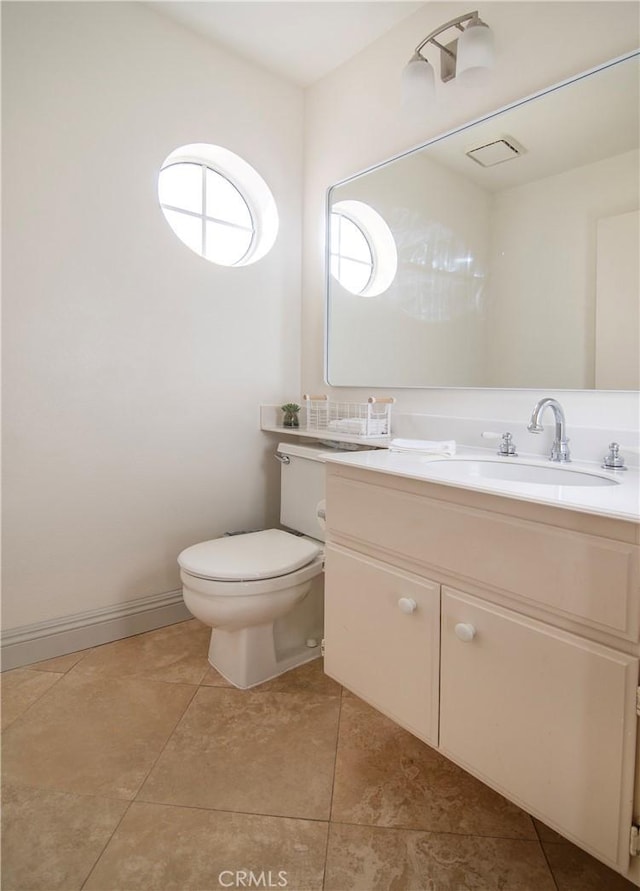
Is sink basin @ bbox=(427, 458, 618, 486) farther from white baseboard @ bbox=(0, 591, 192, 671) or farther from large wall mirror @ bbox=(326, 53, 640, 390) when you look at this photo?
white baseboard @ bbox=(0, 591, 192, 671)

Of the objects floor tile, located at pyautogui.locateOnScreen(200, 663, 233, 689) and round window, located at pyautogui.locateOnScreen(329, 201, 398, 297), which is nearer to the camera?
floor tile, located at pyautogui.locateOnScreen(200, 663, 233, 689)

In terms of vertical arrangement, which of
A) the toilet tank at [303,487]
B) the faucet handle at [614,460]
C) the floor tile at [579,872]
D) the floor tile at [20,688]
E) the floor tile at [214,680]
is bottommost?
the floor tile at [579,872]

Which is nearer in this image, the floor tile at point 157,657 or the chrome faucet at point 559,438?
the chrome faucet at point 559,438

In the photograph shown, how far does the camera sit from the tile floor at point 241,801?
100 cm

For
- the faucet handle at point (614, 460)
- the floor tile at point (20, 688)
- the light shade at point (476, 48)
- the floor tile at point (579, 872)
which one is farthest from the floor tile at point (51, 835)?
the light shade at point (476, 48)

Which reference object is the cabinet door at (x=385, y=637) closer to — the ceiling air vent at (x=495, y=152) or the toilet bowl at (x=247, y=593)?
the toilet bowl at (x=247, y=593)

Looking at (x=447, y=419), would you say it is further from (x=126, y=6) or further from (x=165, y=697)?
(x=126, y=6)

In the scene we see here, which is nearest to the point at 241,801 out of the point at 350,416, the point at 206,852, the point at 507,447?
the point at 206,852

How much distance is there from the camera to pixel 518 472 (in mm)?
1347

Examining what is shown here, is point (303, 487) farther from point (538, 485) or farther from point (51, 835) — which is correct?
point (51, 835)

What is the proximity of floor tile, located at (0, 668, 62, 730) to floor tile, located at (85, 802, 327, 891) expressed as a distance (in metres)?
0.59

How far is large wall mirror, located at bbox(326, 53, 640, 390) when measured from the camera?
130 cm

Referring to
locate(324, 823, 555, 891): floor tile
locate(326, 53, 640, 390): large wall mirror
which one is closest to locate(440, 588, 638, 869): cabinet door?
locate(324, 823, 555, 891): floor tile

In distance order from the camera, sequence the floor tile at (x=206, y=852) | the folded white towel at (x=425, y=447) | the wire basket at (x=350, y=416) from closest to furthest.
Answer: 1. the floor tile at (x=206, y=852)
2. the folded white towel at (x=425, y=447)
3. the wire basket at (x=350, y=416)
